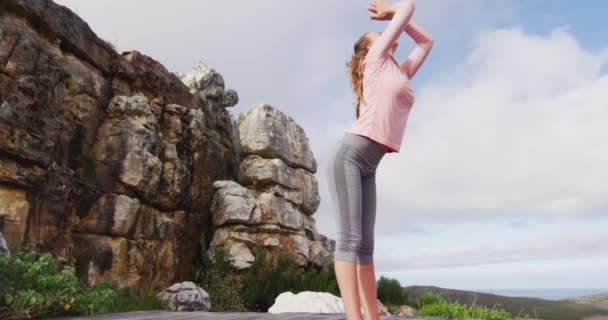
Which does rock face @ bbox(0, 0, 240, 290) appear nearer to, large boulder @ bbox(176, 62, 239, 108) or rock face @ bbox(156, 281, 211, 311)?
rock face @ bbox(156, 281, 211, 311)

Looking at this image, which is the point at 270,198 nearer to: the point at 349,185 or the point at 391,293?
the point at 391,293

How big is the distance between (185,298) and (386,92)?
1040 centimetres

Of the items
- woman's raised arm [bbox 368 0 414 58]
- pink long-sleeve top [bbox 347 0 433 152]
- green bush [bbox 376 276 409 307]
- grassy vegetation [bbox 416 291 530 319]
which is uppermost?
woman's raised arm [bbox 368 0 414 58]

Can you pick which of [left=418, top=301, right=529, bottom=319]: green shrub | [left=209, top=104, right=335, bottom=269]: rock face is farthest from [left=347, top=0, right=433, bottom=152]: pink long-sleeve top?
[left=209, top=104, right=335, bottom=269]: rock face

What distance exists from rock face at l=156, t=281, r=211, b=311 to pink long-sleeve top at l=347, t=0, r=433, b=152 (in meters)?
10.0

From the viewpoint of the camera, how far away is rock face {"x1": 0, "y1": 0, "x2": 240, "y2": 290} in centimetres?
974

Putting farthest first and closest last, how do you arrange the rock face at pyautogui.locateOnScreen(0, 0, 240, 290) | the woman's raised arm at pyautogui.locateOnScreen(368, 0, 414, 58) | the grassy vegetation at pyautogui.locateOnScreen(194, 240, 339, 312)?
the grassy vegetation at pyautogui.locateOnScreen(194, 240, 339, 312) → the rock face at pyautogui.locateOnScreen(0, 0, 240, 290) → the woman's raised arm at pyautogui.locateOnScreen(368, 0, 414, 58)

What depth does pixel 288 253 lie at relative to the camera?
16.7 m

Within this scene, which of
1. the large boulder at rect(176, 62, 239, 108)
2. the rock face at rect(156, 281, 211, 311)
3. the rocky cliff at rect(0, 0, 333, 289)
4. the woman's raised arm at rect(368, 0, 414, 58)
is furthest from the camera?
the large boulder at rect(176, 62, 239, 108)

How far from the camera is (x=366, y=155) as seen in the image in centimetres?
319

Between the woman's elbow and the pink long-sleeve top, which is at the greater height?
the woman's elbow

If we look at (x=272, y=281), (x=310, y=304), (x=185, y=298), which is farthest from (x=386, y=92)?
(x=272, y=281)

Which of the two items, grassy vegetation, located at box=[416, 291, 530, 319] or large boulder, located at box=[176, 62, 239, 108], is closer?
grassy vegetation, located at box=[416, 291, 530, 319]

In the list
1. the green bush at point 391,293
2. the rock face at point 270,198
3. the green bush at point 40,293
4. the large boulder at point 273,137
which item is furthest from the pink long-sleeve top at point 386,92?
the large boulder at point 273,137
